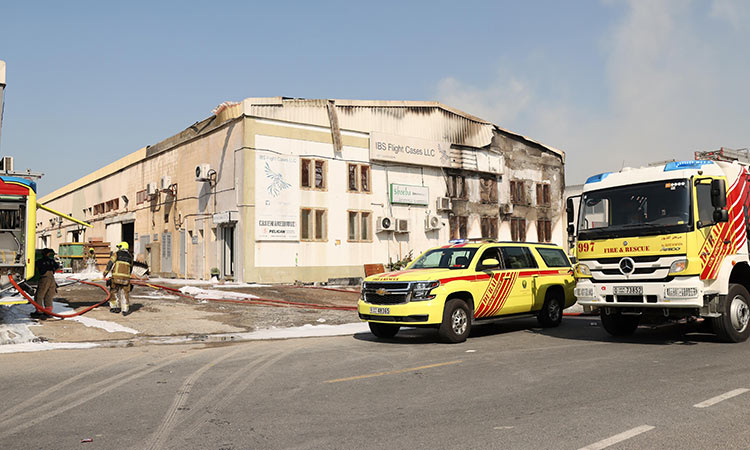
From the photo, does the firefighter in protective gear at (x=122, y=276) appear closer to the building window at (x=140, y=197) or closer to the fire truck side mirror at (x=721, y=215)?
the fire truck side mirror at (x=721, y=215)

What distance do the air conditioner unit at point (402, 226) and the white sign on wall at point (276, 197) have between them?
5.94 metres

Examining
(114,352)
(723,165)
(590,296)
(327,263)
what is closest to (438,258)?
(590,296)

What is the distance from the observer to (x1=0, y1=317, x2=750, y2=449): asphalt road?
521 centimetres

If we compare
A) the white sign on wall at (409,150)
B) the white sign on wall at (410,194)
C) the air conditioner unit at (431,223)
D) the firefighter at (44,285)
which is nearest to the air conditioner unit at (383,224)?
the white sign on wall at (410,194)

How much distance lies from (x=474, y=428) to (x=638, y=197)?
22.7 ft

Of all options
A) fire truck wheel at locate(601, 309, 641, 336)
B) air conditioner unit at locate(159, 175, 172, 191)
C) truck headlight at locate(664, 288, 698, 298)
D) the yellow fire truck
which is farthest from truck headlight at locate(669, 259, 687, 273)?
air conditioner unit at locate(159, 175, 172, 191)

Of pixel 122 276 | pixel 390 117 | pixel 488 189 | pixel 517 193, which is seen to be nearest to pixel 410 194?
pixel 390 117

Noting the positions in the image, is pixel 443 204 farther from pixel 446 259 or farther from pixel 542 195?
pixel 446 259

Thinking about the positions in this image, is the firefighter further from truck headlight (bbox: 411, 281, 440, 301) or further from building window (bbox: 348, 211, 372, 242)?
building window (bbox: 348, 211, 372, 242)

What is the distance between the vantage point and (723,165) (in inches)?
425

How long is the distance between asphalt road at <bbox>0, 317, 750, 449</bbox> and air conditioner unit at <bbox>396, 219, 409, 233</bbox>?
1986 cm

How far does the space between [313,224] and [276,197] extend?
2.23m

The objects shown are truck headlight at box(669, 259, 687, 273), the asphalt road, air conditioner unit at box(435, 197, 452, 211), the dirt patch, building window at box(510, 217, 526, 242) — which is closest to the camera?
the asphalt road

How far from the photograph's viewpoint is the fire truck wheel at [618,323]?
11898 mm
